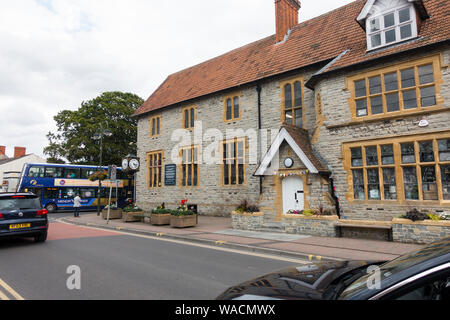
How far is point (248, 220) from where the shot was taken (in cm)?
1318

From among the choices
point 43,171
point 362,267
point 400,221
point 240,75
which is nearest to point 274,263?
point 362,267

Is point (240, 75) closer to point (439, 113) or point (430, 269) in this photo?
point (439, 113)

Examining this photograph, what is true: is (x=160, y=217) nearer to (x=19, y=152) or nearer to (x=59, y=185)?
(x=59, y=185)

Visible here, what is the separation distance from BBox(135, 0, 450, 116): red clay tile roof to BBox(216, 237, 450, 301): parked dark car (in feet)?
37.6

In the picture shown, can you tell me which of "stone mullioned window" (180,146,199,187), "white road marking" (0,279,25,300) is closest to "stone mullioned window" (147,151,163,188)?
"stone mullioned window" (180,146,199,187)

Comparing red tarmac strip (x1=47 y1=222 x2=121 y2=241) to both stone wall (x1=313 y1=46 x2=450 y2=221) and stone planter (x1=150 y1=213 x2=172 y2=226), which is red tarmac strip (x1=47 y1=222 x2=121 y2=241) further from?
stone wall (x1=313 y1=46 x2=450 y2=221)

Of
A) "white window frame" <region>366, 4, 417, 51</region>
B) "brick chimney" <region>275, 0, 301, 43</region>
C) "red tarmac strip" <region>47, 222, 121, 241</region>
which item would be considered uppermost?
"brick chimney" <region>275, 0, 301, 43</region>

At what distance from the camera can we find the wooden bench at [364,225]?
993 centimetres

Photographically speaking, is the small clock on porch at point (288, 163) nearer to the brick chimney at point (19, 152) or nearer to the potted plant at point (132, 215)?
the potted plant at point (132, 215)

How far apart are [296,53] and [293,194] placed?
9429 mm

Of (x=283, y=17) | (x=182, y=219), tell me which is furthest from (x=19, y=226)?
(x=283, y=17)

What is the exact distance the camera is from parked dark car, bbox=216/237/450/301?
1.87 meters

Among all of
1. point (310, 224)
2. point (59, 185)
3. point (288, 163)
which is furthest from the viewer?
point (59, 185)
